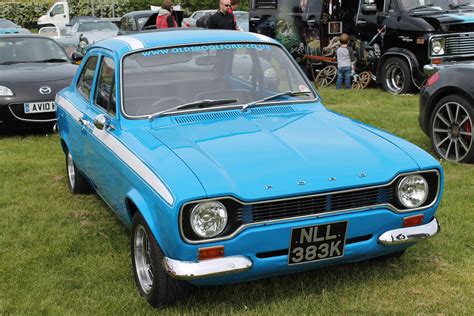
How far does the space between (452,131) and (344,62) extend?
5.88 meters

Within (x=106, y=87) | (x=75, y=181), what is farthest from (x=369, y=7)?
(x=106, y=87)

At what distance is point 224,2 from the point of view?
10.6 metres

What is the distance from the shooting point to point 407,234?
367 cm

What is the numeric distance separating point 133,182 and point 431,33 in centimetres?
833

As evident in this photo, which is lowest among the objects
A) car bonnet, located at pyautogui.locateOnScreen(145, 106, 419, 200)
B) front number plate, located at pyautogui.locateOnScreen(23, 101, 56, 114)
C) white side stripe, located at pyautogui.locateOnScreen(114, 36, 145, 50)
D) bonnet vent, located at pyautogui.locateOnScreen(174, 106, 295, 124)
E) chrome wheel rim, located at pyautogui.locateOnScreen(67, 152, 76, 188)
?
chrome wheel rim, located at pyautogui.locateOnScreen(67, 152, 76, 188)

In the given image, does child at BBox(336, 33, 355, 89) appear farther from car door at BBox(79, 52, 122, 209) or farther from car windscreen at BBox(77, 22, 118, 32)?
car windscreen at BBox(77, 22, 118, 32)

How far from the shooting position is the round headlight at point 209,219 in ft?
10.7

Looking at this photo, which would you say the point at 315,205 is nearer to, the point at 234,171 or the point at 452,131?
the point at 234,171

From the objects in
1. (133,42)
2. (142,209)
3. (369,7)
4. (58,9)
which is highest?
(133,42)

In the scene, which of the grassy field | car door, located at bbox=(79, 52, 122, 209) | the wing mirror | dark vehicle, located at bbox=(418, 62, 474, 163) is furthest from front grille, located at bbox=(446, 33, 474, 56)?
the wing mirror

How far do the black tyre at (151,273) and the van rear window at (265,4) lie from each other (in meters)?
11.5

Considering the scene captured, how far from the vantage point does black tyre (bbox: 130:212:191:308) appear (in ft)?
11.6

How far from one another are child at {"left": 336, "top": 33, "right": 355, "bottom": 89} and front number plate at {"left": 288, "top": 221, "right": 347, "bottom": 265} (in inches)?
362

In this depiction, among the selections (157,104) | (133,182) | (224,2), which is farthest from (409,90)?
(133,182)
